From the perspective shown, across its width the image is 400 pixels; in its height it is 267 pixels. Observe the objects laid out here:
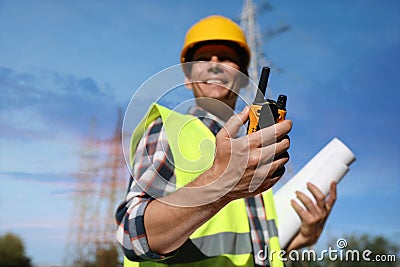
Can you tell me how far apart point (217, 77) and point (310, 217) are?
3.55 ft

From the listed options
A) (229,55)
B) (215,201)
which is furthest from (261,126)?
(229,55)

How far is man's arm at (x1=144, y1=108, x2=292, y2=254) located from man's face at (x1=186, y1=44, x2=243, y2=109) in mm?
651

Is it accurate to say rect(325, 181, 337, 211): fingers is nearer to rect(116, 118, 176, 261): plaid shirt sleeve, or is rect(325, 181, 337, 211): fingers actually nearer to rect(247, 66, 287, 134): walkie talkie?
rect(116, 118, 176, 261): plaid shirt sleeve

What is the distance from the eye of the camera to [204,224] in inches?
72.4

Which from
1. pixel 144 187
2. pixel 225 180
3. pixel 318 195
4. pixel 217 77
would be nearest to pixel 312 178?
pixel 318 195

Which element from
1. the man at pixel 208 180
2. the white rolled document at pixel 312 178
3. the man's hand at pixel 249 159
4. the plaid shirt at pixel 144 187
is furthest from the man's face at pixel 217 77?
the white rolled document at pixel 312 178

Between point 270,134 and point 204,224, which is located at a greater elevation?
point 270,134

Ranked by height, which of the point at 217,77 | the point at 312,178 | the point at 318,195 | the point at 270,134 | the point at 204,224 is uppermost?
the point at 217,77

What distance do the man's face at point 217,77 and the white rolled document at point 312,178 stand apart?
2.57 feet

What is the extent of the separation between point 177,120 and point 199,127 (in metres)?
0.26

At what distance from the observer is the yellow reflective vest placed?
1.68 meters

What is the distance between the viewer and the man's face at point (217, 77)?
80.7 inches

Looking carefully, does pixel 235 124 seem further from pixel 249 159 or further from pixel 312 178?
pixel 312 178

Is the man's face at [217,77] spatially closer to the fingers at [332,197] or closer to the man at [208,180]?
the man at [208,180]
